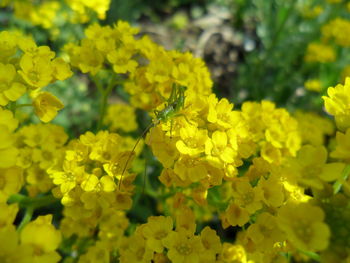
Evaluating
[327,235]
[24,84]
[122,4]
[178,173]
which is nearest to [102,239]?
[178,173]

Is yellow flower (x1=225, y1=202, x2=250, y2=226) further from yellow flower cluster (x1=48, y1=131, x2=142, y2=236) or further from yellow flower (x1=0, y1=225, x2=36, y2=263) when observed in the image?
yellow flower (x1=0, y1=225, x2=36, y2=263)

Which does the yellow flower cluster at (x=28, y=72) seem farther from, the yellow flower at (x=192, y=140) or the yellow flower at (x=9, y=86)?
the yellow flower at (x=192, y=140)

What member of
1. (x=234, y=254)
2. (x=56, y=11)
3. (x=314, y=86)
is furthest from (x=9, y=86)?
(x=314, y=86)

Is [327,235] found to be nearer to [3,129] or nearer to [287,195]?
[287,195]

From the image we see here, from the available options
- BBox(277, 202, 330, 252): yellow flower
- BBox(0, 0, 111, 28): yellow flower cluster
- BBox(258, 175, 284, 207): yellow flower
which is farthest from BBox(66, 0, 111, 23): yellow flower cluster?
BBox(277, 202, 330, 252): yellow flower

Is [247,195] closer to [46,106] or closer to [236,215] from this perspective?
[236,215]
